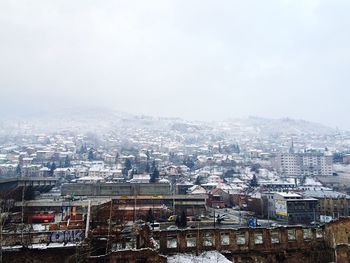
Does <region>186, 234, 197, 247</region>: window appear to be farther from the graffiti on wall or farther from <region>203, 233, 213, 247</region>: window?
the graffiti on wall

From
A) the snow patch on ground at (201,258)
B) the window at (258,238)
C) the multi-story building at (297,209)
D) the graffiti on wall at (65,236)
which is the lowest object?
the multi-story building at (297,209)

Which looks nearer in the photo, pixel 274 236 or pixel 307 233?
pixel 274 236

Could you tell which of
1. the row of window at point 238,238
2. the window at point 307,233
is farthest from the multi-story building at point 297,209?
the row of window at point 238,238

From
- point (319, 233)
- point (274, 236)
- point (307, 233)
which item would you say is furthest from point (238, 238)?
point (319, 233)

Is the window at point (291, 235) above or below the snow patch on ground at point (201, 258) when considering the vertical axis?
above

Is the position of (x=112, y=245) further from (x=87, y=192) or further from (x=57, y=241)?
(x=87, y=192)

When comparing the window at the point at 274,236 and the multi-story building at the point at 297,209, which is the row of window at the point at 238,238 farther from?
the multi-story building at the point at 297,209

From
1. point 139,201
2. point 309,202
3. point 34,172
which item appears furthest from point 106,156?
point 309,202

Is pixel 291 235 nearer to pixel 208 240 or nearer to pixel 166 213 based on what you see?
pixel 208 240
